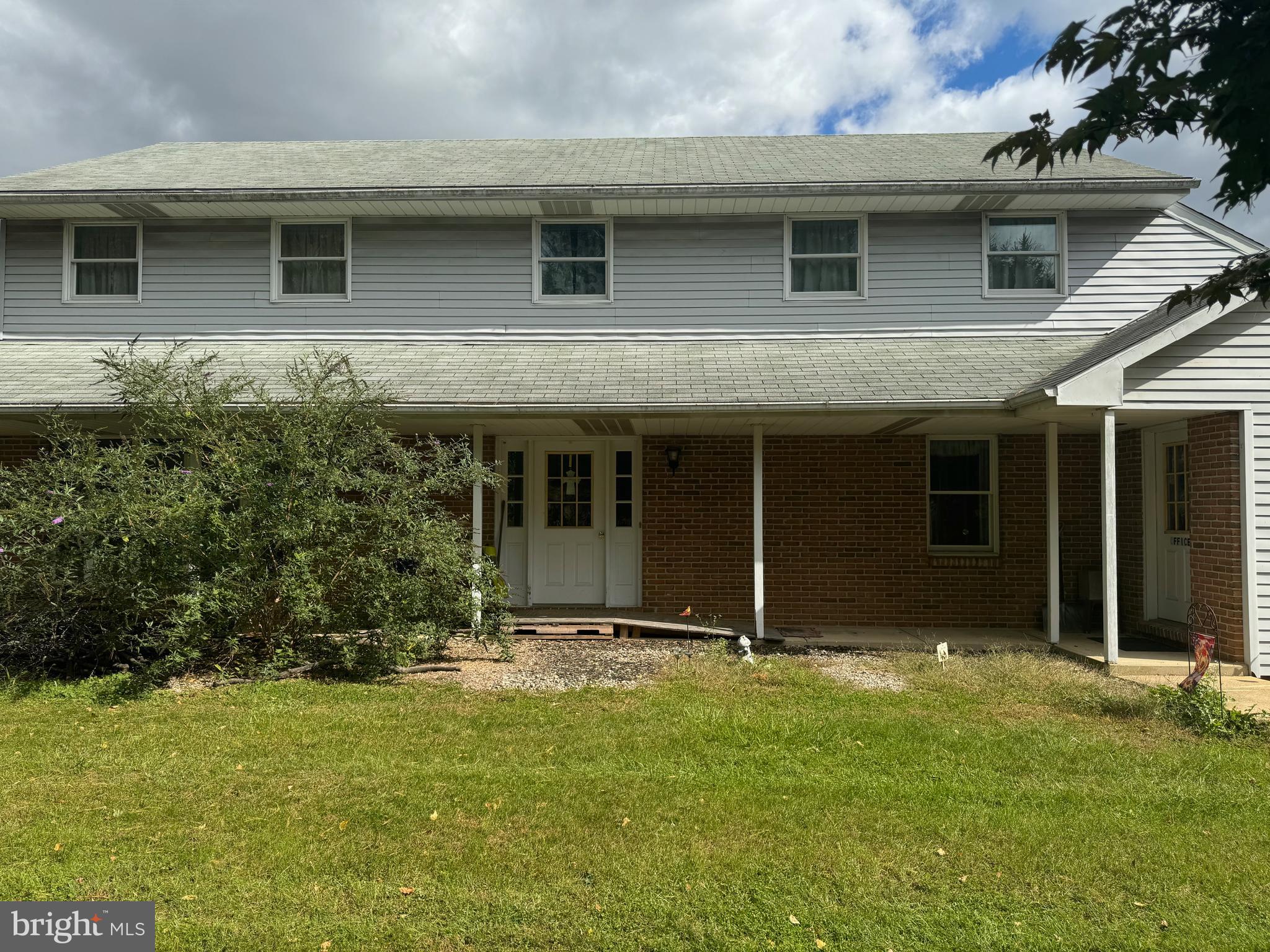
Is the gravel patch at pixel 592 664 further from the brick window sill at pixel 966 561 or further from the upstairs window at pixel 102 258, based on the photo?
the upstairs window at pixel 102 258

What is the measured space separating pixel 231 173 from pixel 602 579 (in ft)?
25.5

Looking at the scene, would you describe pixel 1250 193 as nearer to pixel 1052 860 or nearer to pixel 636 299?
pixel 1052 860

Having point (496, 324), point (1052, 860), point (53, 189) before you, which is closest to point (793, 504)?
point (496, 324)

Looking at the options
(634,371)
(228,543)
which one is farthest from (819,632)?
(228,543)

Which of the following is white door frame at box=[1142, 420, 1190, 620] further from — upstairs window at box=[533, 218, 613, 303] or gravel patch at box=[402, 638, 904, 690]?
upstairs window at box=[533, 218, 613, 303]

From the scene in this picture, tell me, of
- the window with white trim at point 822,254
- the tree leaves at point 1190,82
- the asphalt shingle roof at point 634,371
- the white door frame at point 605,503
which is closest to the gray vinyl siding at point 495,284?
the window with white trim at point 822,254

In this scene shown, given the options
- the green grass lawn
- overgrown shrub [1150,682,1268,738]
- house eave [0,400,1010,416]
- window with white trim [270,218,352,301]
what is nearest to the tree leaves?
the green grass lawn

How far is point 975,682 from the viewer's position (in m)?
7.42

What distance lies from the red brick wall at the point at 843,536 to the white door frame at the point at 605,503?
246 mm

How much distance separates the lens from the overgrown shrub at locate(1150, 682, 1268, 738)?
592 cm

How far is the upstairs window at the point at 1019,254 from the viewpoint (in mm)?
10852

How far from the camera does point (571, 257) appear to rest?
11164 mm

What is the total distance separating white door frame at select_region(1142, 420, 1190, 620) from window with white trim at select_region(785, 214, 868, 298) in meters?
4.10

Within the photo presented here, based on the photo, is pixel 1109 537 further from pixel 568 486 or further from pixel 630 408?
pixel 568 486
